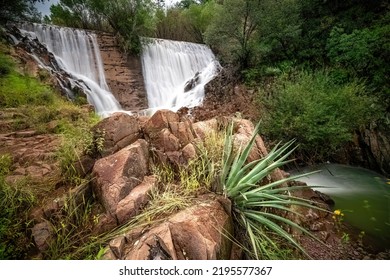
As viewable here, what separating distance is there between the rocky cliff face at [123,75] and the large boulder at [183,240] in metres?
6.73

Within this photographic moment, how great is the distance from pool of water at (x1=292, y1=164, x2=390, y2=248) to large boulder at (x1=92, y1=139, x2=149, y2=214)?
1531mm

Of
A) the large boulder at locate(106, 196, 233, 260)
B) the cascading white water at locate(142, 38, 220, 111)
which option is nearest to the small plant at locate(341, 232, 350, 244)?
the large boulder at locate(106, 196, 233, 260)

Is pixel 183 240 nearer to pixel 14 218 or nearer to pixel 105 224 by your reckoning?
pixel 105 224

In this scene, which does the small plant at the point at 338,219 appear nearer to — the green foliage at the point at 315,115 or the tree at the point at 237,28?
the green foliage at the point at 315,115

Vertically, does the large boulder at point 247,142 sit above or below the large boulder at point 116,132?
below

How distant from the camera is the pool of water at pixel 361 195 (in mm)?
3113

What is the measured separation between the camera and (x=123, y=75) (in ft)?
29.8

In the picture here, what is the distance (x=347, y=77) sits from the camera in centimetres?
785

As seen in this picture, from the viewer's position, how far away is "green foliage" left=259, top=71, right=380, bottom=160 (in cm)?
526

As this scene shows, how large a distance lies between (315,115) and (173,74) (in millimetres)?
6567

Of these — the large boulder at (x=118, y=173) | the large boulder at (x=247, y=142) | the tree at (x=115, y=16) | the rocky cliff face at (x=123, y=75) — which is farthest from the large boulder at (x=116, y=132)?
the rocky cliff face at (x=123, y=75)

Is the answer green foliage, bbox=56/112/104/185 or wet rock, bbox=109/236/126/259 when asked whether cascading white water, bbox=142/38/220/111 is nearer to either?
green foliage, bbox=56/112/104/185
